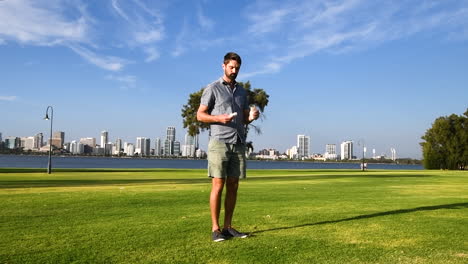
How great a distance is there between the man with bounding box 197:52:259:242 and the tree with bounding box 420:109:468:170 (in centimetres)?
6845

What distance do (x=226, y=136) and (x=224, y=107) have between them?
0.37 metres

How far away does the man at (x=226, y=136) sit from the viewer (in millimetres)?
4887

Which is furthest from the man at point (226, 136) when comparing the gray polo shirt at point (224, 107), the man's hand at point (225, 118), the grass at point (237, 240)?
the grass at point (237, 240)

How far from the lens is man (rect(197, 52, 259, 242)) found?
4887 mm

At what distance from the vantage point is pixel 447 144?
6531 centimetres

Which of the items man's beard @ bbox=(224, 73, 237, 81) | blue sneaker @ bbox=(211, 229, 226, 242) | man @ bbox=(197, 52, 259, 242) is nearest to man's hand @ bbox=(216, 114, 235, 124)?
man @ bbox=(197, 52, 259, 242)

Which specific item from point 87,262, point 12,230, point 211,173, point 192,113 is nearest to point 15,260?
point 87,262

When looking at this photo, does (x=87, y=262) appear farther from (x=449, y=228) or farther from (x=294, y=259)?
(x=449, y=228)

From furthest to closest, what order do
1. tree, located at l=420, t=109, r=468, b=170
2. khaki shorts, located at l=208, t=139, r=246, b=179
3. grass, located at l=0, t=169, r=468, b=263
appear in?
tree, located at l=420, t=109, r=468, b=170, khaki shorts, located at l=208, t=139, r=246, b=179, grass, located at l=0, t=169, r=468, b=263

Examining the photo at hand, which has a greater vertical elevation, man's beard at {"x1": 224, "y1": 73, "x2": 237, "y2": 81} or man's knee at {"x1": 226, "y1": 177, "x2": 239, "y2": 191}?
man's beard at {"x1": 224, "y1": 73, "x2": 237, "y2": 81}

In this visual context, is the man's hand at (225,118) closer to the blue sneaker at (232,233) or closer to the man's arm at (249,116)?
the man's arm at (249,116)

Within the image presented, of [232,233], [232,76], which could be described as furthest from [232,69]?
[232,233]

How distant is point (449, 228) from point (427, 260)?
6.87 ft

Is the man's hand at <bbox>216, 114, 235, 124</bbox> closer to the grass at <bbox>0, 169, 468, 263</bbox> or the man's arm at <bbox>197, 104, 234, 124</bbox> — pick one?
the man's arm at <bbox>197, 104, 234, 124</bbox>
